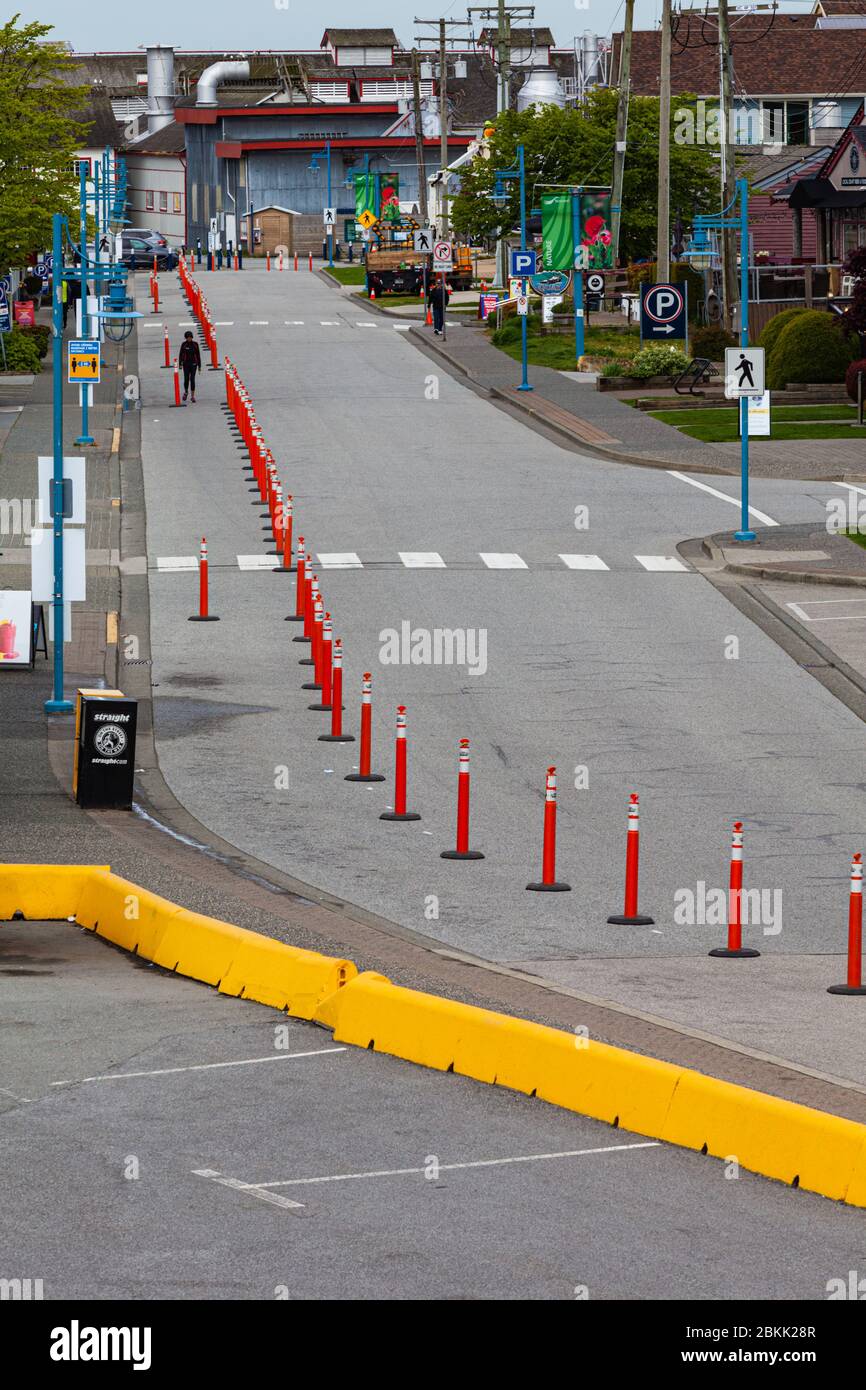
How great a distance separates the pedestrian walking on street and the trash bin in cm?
4435

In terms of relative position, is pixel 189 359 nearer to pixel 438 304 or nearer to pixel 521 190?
pixel 438 304

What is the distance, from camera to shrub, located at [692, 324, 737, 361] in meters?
54.4

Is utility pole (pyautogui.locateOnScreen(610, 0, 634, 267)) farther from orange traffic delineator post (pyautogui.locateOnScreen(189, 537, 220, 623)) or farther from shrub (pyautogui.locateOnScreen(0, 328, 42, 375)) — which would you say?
orange traffic delineator post (pyautogui.locateOnScreen(189, 537, 220, 623))

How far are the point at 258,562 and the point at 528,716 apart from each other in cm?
974

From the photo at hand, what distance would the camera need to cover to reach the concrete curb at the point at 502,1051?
31.9ft

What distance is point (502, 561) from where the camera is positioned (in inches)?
1262

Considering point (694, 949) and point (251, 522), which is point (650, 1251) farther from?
point (251, 522)

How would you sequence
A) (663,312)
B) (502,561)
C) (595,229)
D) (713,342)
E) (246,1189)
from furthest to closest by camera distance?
(595,229) → (713,342) → (663,312) → (502,561) → (246,1189)

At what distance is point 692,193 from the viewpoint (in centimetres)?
7225

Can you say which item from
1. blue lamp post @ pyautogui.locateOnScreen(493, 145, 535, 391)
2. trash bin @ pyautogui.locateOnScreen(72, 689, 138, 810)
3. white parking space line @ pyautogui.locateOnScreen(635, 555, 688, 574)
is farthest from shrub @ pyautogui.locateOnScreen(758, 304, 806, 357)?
trash bin @ pyautogui.locateOnScreen(72, 689, 138, 810)

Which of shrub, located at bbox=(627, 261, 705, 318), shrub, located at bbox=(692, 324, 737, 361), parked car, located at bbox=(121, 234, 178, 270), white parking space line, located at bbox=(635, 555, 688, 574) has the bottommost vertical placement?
white parking space line, located at bbox=(635, 555, 688, 574)

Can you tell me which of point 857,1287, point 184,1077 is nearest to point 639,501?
point 184,1077

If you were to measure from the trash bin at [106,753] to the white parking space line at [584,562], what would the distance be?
13600mm

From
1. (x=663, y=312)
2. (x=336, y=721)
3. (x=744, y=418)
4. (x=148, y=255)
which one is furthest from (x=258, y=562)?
(x=148, y=255)
